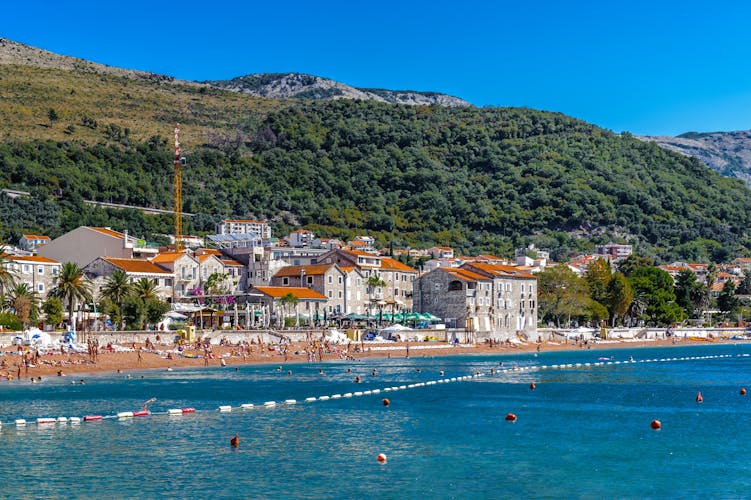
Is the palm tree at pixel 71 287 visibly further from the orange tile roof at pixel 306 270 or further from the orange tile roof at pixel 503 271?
the orange tile roof at pixel 503 271

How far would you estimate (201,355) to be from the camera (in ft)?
252

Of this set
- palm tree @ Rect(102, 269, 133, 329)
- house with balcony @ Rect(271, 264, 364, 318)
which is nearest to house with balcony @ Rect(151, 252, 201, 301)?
house with balcony @ Rect(271, 264, 364, 318)

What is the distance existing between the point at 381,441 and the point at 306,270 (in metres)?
69.5

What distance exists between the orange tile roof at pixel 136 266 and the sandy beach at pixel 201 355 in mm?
16458

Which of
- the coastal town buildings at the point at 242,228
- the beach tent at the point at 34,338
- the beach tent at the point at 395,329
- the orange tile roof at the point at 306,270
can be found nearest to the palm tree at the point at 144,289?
the beach tent at the point at 34,338

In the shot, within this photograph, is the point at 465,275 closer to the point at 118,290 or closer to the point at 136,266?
the point at 136,266

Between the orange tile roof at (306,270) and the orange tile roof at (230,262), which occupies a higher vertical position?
the orange tile roof at (230,262)

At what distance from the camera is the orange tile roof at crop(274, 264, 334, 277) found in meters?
104

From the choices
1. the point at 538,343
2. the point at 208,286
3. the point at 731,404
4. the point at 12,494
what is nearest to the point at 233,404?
the point at 12,494

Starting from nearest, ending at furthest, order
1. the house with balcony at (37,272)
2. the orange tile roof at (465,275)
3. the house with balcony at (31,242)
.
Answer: the house with balcony at (37,272), the orange tile roof at (465,275), the house with balcony at (31,242)

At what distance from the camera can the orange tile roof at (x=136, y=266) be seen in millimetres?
92312

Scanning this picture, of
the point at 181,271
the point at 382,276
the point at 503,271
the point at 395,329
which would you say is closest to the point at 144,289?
the point at 181,271

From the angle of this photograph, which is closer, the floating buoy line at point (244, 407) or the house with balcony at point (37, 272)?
the floating buoy line at point (244, 407)

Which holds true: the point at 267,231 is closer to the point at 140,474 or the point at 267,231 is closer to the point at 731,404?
the point at 731,404
